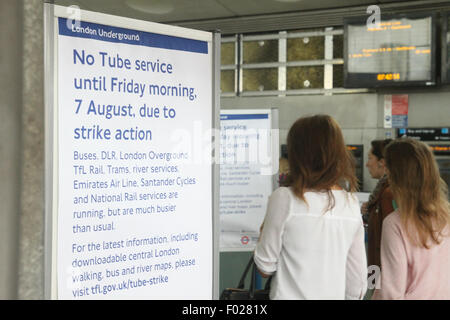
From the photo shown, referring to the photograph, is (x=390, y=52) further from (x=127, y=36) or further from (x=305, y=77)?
(x=127, y=36)

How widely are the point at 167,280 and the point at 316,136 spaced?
78 cm

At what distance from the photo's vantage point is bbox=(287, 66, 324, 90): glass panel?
21.6 feet

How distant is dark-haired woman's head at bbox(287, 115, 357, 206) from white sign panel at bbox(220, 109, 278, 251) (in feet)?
7.07

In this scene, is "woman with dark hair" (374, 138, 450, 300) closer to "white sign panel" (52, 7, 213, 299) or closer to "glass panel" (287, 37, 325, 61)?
"white sign panel" (52, 7, 213, 299)

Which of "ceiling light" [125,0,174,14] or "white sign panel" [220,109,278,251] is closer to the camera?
"white sign panel" [220,109,278,251]

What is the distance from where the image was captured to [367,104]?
6.39 m

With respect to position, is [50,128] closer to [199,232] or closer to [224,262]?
[199,232]

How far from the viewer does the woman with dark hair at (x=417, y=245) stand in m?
1.96

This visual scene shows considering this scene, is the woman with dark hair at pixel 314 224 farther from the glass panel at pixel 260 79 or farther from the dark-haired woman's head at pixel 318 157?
the glass panel at pixel 260 79

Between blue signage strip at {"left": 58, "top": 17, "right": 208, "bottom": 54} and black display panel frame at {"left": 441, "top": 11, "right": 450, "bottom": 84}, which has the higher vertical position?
black display panel frame at {"left": 441, "top": 11, "right": 450, "bottom": 84}

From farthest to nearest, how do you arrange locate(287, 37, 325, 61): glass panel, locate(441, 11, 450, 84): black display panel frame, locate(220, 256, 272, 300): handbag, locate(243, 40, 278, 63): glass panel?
locate(243, 40, 278, 63): glass panel < locate(287, 37, 325, 61): glass panel < locate(441, 11, 450, 84): black display panel frame < locate(220, 256, 272, 300): handbag

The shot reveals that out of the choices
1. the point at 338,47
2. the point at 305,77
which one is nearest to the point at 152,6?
the point at 305,77

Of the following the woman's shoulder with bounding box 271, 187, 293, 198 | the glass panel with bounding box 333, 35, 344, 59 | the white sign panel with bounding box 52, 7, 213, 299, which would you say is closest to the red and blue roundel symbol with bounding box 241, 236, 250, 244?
the white sign panel with bounding box 52, 7, 213, 299

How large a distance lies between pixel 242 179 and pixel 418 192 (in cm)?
219
